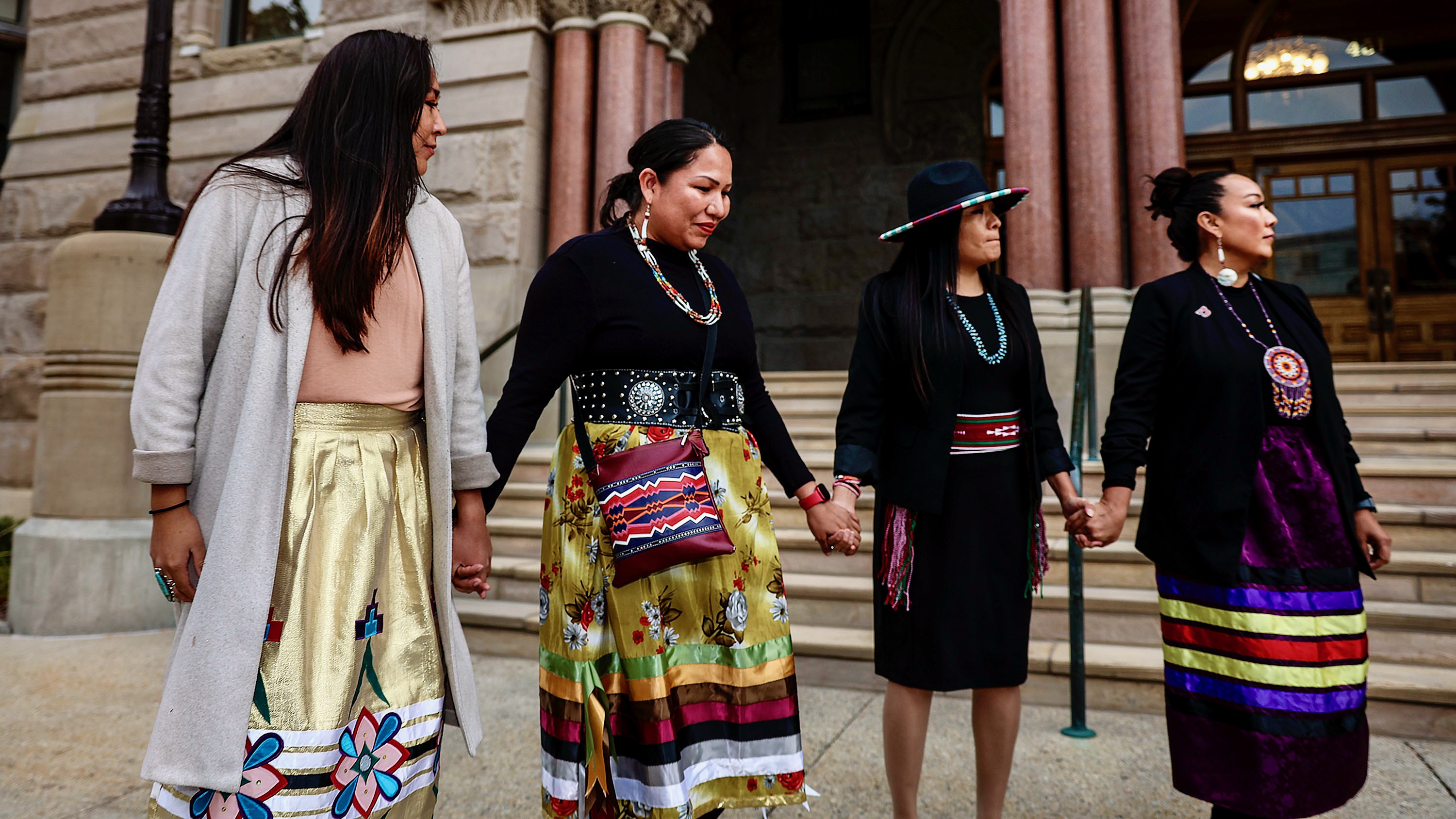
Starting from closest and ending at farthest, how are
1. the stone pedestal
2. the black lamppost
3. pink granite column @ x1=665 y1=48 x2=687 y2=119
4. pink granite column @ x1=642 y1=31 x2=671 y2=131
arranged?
the stone pedestal < the black lamppost < pink granite column @ x1=642 y1=31 x2=671 y2=131 < pink granite column @ x1=665 y1=48 x2=687 y2=119

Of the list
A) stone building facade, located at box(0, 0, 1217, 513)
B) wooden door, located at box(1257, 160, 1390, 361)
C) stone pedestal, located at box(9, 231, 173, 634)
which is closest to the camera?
stone pedestal, located at box(9, 231, 173, 634)

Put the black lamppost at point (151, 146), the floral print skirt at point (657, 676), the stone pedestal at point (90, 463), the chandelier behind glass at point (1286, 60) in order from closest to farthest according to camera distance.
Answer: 1. the floral print skirt at point (657, 676)
2. the stone pedestal at point (90, 463)
3. the black lamppost at point (151, 146)
4. the chandelier behind glass at point (1286, 60)

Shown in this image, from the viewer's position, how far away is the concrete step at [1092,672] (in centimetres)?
335

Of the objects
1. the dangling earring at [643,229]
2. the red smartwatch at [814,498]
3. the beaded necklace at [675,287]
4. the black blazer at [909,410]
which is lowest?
the red smartwatch at [814,498]

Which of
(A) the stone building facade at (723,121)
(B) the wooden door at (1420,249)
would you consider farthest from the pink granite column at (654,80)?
(B) the wooden door at (1420,249)

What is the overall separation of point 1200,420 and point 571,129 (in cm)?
601

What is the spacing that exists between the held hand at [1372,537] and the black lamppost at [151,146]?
6428 millimetres

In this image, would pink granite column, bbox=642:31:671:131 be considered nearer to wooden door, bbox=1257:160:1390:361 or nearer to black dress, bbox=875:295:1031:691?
black dress, bbox=875:295:1031:691

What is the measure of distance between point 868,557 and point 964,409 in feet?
7.96

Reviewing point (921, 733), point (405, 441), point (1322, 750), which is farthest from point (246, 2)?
point (1322, 750)

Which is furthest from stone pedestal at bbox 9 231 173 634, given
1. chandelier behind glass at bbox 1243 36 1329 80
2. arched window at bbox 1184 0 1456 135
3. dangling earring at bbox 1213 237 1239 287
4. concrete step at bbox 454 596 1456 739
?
chandelier behind glass at bbox 1243 36 1329 80

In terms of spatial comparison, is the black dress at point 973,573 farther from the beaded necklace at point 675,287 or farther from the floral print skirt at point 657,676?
the beaded necklace at point 675,287

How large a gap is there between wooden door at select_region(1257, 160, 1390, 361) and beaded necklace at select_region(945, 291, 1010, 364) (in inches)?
299

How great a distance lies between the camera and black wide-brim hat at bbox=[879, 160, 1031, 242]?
241 cm
